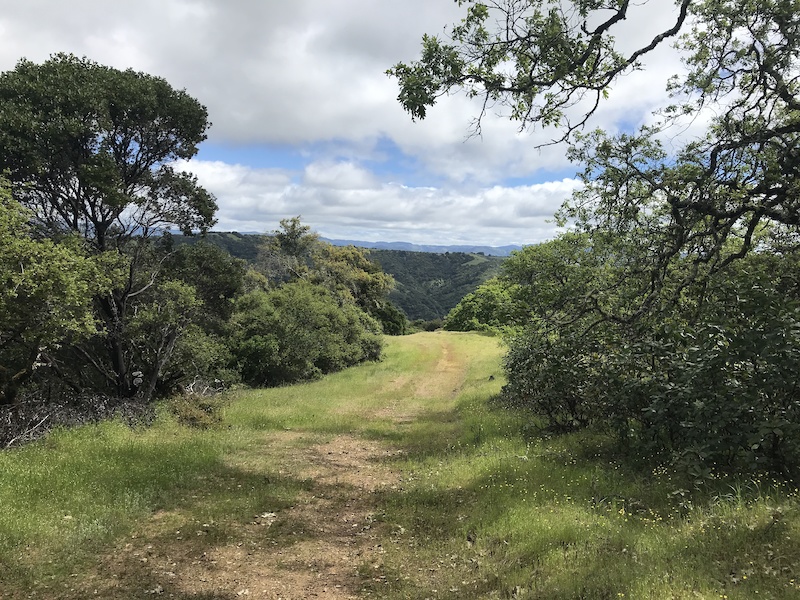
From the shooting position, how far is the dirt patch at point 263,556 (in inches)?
220

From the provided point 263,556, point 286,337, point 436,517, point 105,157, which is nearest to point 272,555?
point 263,556

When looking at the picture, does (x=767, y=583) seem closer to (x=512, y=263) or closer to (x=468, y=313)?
(x=512, y=263)

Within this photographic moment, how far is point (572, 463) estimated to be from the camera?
8914 millimetres

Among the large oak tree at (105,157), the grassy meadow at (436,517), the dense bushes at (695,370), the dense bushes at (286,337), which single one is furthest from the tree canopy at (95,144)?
the dense bushes at (695,370)

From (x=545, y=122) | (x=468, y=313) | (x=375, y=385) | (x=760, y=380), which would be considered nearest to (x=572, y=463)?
(x=760, y=380)

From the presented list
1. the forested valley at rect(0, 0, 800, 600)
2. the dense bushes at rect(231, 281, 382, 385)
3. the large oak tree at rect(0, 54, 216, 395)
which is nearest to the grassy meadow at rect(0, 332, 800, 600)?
the forested valley at rect(0, 0, 800, 600)

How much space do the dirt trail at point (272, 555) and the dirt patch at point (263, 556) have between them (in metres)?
0.01

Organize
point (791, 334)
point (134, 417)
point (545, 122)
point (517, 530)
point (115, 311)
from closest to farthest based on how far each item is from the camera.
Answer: point (791, 334), point (517, 530), point (545, 122), point (134, 417), point (115, 311)

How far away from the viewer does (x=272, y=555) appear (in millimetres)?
6539

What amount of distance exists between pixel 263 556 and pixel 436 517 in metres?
2.77

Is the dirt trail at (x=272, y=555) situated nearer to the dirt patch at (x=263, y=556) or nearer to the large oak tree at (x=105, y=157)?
the dirt patch at (x=263, y=556)

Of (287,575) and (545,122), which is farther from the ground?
(545,122)

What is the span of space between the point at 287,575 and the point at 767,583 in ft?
17.0

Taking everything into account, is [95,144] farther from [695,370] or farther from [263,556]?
[695,370]
